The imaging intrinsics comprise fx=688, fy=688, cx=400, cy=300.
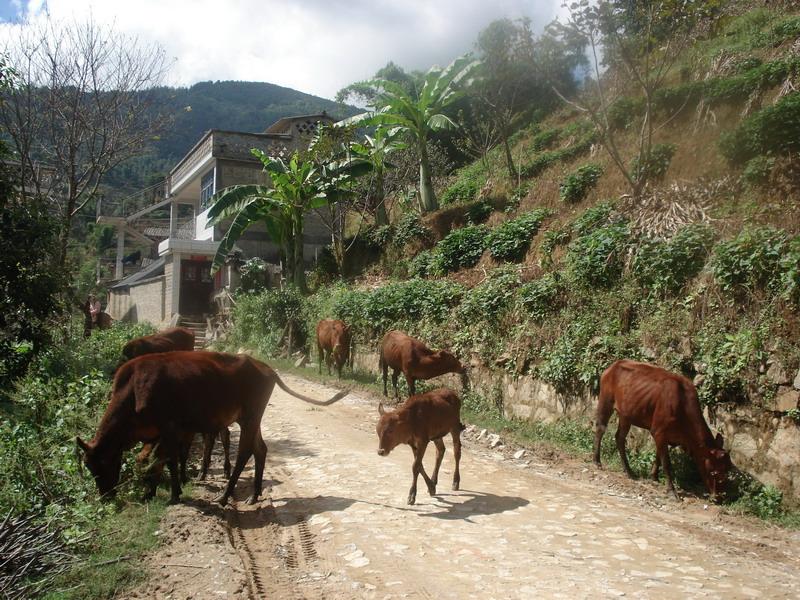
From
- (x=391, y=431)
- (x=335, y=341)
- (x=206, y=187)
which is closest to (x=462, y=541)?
(x=391, y=431)

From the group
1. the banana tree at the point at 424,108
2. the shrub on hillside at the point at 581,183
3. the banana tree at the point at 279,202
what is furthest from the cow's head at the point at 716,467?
the banana tree at the point at 279,202

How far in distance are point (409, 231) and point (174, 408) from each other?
59.7ft

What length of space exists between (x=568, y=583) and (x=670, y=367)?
513cm

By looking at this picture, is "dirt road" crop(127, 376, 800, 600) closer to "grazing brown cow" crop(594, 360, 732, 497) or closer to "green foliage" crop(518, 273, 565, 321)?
"grazing brown cow" crop(594, 360, 732, 497)

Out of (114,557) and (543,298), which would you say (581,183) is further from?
(114,557)

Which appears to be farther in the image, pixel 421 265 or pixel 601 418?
pixel 421 265

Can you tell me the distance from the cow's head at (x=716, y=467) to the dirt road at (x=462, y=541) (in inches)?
11.7

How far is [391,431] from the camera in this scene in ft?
25.0

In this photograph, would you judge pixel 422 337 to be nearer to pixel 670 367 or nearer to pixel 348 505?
pixel 670 367

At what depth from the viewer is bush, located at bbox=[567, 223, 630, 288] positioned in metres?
12.6

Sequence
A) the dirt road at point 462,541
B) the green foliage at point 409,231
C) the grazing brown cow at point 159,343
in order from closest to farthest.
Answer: the dirt road at point 462,541
the grazing brown cow at point 159,343
the green foliage at point 409,231

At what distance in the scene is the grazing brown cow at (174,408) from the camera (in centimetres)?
718

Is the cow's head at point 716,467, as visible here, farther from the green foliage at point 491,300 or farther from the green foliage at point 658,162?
the green foliage at point 658,162

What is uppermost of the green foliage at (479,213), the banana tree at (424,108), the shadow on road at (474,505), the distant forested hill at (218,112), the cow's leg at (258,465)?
the distant forested hill at (218,112)
